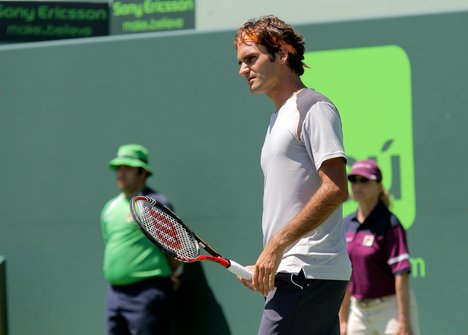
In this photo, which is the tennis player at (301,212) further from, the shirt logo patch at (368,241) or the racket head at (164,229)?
the shirt logo patch at (368,241)

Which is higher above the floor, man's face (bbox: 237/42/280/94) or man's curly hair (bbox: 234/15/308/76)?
man's curly hair (bbox: 234/15/308/76)

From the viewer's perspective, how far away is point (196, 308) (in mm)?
7129

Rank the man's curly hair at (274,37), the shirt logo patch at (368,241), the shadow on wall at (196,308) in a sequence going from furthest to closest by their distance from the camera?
the shadow on wall at (196,308) < the shirt logo patch at (368,241) < the man's curly hair at (274,37)

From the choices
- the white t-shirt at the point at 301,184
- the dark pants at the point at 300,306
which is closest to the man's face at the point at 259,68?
the white t-shirt at the point at 301,184

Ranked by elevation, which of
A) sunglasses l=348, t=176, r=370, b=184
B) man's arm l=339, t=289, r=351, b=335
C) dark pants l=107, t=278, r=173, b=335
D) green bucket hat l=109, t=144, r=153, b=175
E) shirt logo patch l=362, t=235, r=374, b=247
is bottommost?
dark pants l=107, t=278, r=173, b=335

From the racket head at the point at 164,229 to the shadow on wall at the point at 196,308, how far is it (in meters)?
3.23

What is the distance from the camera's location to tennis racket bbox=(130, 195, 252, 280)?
12.3ft

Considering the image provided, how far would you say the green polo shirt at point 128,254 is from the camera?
6.60 meters

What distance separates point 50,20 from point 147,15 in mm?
861

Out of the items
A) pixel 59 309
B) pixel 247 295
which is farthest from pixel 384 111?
pixel 59 309

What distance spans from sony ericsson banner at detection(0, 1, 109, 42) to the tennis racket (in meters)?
4.86

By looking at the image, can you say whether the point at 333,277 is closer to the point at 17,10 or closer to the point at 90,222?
the point at 90,222

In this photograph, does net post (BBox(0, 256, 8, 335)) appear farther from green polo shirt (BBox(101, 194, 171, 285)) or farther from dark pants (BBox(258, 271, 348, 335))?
dark pants (BBox(258, 271, 348, 335))

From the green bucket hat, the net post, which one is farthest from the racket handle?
the net post
